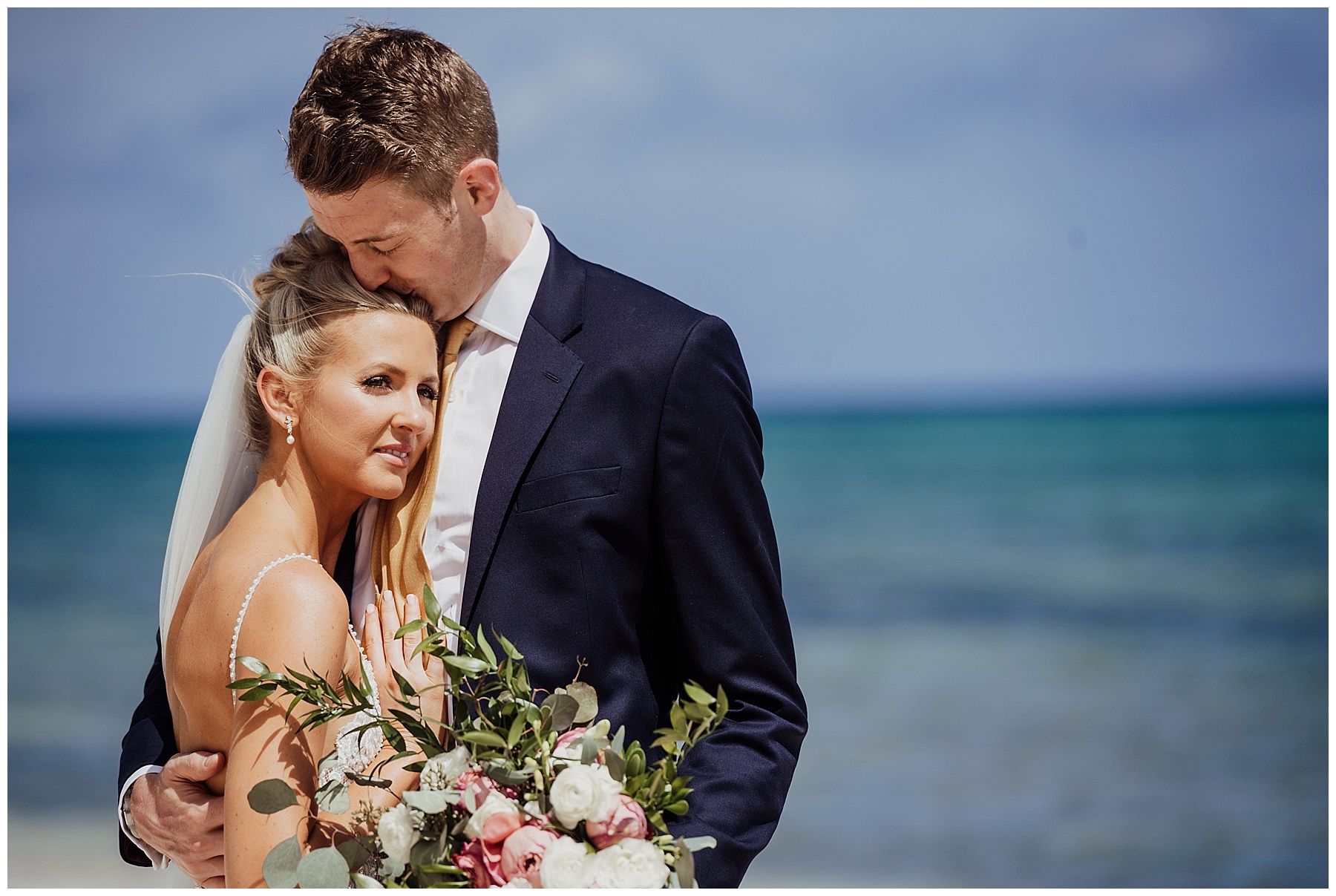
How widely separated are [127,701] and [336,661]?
1653 cm

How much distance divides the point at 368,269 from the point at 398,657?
2.94 feet

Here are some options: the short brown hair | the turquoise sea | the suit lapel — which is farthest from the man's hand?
the turquoise sea

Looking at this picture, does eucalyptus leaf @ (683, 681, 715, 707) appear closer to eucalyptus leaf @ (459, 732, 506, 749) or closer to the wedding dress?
eucalyptus leaf @ (459, 732, 506, 749)

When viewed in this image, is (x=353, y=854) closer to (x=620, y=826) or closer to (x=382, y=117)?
(x=620, y=826)

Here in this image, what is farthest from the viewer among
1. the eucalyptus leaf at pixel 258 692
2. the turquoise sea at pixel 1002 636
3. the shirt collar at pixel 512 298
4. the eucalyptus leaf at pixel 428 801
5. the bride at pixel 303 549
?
the turquoise sea at pixel 1002 636

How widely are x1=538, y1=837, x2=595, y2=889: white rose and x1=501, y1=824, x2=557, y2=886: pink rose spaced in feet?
0.03

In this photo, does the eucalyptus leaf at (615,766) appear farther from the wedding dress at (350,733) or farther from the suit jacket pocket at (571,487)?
the suit jacket pocket at (571,487)

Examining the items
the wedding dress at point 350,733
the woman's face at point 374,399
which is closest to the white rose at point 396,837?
the wedding dress at point 350,733

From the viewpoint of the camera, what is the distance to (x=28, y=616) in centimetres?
2112

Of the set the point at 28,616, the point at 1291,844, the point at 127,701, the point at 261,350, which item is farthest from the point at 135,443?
the point at 261,350

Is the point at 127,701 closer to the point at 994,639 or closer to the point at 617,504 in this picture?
the point at 994,639

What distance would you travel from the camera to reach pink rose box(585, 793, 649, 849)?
1.95m

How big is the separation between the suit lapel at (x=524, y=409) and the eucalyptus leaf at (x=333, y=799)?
1.87 ft

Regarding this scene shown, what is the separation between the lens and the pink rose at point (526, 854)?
192cm
